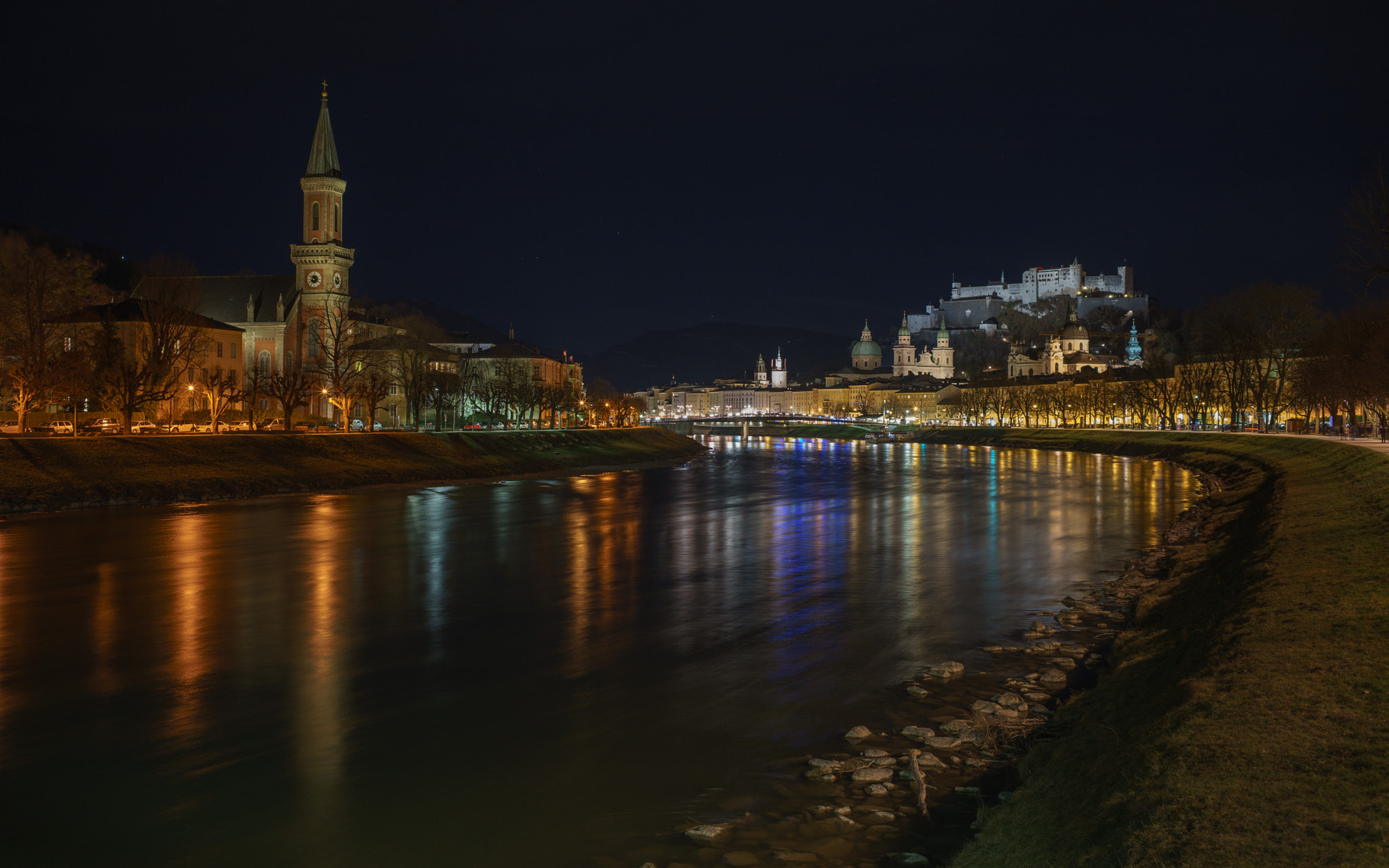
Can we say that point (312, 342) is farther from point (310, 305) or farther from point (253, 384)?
point (253, 384)

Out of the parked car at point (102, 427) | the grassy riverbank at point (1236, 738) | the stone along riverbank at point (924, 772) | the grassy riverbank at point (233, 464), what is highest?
the parked car at point (102, 427)

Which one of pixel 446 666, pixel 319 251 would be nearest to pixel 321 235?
pixel 319 251

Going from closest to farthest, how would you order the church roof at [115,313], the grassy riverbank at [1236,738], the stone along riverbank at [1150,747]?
the grassy riverbank at [1236,738]
the stone along riverbank at [1150,747]
the church roof at [115,313]

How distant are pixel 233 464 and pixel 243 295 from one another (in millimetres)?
48012

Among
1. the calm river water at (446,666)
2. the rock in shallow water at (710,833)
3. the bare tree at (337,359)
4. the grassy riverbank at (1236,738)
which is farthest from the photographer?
the bare tree at (337,359)

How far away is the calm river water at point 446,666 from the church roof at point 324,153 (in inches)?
2223

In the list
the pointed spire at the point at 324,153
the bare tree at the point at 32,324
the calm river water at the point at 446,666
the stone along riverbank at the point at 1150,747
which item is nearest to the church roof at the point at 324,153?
the pointed spire at the point at 324,153

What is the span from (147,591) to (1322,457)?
38.0 meters

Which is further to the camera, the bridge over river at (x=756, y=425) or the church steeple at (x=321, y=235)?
the bridge over river at (x=756, y=425)

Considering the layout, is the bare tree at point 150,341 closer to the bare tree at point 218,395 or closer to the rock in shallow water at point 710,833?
the bare tree at point 218,395

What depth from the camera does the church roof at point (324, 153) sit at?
82.5 m

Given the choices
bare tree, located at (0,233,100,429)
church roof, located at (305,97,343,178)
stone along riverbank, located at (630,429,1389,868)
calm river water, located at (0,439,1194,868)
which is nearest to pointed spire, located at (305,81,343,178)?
church roof, located at (305,97,343,178)

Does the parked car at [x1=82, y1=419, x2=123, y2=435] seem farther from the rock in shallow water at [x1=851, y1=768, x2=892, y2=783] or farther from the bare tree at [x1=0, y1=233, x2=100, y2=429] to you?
the rock in shallow water at [x1=851, y1=768, x2=892, y2=783]

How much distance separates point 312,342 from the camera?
8319 centimetres
